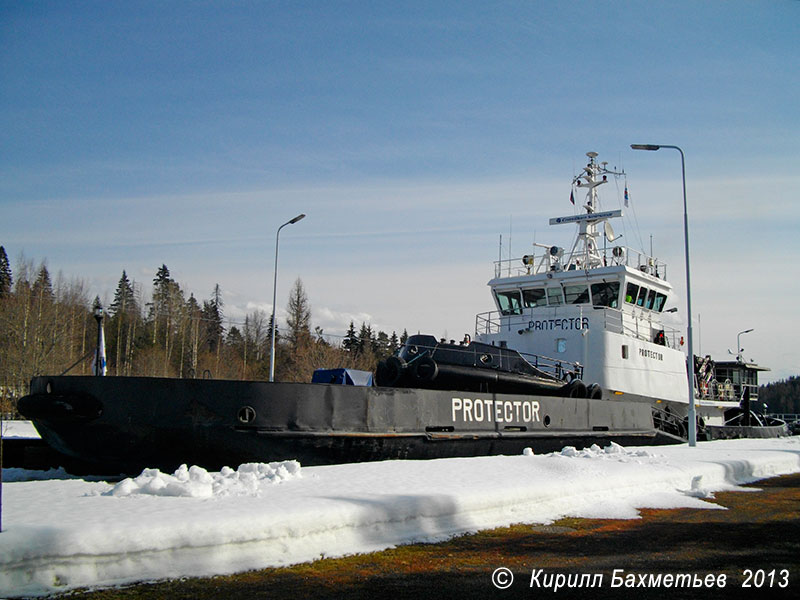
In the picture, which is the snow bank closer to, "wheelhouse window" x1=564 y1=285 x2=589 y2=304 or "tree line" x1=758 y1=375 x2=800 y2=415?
"wheelhouse window" x1=564 y1=285 x2=589 y2=304

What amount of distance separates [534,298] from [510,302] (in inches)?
24.0

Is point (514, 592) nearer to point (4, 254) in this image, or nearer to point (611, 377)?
point (611, 377)

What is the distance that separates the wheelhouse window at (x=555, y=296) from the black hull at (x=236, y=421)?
679cm

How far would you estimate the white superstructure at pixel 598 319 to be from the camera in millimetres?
15133

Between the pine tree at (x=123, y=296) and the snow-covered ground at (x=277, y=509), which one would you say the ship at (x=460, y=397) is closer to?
the snow-covered ground at (x=277, y=509)

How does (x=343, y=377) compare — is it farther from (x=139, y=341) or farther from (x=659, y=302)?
(x=139, y=341)

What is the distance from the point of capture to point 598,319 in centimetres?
1529

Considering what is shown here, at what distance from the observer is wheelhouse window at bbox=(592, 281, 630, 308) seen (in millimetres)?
15922

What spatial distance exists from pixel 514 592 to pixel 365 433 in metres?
4.59

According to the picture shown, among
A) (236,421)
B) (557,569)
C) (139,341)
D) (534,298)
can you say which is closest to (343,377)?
(236,421)

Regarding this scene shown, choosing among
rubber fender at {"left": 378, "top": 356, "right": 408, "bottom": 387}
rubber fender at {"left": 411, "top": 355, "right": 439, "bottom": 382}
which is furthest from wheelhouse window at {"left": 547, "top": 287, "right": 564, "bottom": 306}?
rubber fender at {"left": 378, "top": 356, "right": 408, "bottom": 387}

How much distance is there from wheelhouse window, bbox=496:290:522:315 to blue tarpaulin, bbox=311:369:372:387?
640 cm

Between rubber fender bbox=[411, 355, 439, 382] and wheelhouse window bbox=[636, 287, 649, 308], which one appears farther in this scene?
wheelhouse window bbox=[636, 287, 649, 308]

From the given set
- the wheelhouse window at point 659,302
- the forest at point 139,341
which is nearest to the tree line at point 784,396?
the forest at point 139,341
